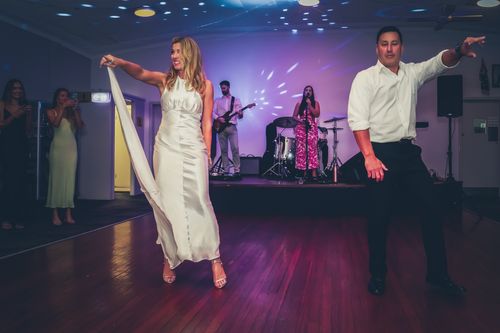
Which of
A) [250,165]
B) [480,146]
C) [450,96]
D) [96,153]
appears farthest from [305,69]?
[96,153]

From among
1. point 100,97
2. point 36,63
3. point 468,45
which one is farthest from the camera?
point 100,97

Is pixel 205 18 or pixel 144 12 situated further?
pixel 205 18

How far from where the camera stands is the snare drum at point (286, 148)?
25.3ft

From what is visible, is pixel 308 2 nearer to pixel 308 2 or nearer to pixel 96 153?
pixel 308 2

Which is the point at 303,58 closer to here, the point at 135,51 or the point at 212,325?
the point at 135,51

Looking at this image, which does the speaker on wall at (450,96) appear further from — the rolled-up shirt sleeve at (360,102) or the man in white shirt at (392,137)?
the rolled-up shirt sleeve at (360,102)

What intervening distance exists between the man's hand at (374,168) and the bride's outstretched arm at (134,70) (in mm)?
1260

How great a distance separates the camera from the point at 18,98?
462 cm

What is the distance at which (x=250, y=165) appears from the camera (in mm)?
8539

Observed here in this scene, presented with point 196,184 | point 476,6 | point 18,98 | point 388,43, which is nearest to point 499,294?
point 388,43

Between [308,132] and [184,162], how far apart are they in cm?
466

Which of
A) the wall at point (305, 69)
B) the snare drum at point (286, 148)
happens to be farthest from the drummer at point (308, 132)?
the wall at point (305, 69)

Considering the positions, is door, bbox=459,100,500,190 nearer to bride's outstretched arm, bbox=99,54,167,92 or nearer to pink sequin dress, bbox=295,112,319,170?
pink sequin dress, bbox=295,112,319,170

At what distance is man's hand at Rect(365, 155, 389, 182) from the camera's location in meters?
2.18
